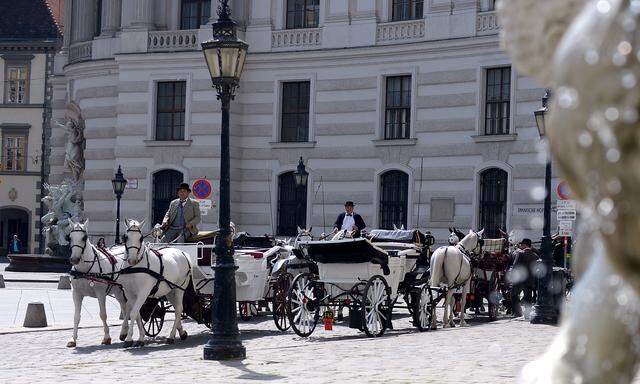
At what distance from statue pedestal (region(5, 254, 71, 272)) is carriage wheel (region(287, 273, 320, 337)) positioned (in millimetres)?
25390

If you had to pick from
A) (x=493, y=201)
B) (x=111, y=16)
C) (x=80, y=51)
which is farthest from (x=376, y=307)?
(x=80, y=51)

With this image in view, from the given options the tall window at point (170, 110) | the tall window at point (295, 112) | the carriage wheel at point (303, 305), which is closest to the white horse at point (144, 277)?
the carriage wheel at point (303, 305)

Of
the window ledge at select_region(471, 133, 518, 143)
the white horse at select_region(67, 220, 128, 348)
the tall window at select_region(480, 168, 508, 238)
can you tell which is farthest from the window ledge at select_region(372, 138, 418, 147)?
the white horse at select_region(67, 220, 128, 348)

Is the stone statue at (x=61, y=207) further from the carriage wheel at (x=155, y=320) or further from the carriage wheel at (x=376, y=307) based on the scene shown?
the carriage wheel at (x=376, y=307)

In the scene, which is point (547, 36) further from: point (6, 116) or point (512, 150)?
point (6, 116)

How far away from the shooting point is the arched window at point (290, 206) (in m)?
37.6

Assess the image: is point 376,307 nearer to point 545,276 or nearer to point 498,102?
point 545,276

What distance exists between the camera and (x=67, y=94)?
4406 cm

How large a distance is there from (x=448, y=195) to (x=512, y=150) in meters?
2.47

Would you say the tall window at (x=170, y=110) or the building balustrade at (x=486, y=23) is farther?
the tall window at (x=170, y=110)

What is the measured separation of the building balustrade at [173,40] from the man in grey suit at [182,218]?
1898 cm

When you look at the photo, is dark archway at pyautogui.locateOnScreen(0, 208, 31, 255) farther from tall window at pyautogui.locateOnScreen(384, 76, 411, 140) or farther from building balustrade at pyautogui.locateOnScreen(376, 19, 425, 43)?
building balustrade at pyautogui.locateOnScreen(376, 19, 425, 43)

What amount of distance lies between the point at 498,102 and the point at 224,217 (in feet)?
67.8

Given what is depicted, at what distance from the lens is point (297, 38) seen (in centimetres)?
3847
